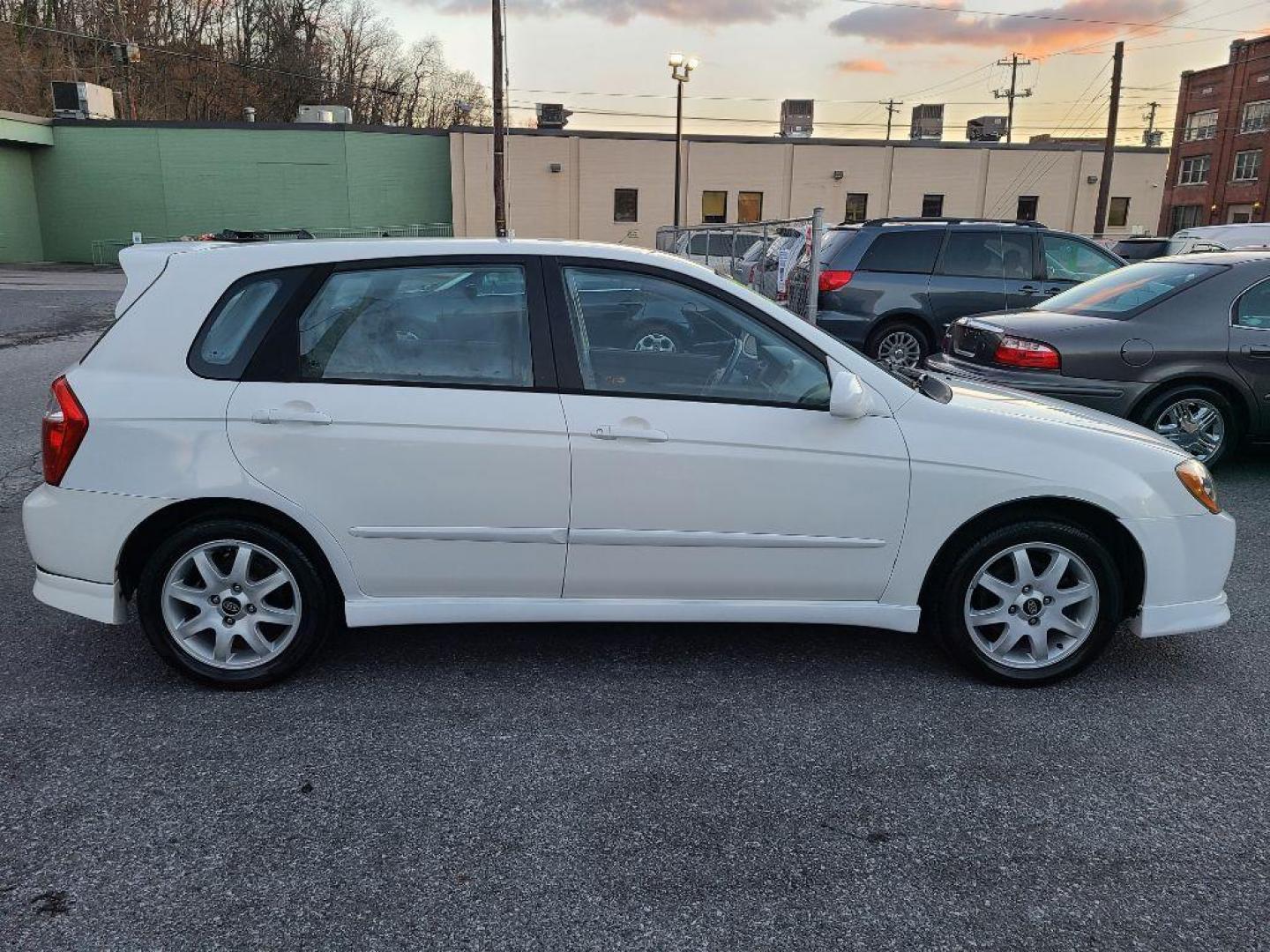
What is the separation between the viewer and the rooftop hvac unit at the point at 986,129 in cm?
4141

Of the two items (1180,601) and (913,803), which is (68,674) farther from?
(1180,601)

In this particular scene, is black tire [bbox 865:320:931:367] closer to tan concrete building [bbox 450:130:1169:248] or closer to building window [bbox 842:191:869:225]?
tan concrete building [bbox 450:130:1169:248]

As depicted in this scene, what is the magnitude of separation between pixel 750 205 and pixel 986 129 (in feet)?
37.5

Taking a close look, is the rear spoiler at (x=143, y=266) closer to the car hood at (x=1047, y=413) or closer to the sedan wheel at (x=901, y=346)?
the car hood at (x=1047, y=413)

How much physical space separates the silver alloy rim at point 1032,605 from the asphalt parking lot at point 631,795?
196 mm

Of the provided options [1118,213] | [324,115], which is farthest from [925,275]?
[1118,213]

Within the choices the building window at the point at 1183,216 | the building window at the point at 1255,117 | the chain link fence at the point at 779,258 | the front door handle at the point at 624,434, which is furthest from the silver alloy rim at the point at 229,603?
the building window at the point at 1183,216

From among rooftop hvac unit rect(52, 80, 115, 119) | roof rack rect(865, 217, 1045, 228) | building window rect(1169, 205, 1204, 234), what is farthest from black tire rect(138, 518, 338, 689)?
building window rect(1169, 205, 1204, 234)

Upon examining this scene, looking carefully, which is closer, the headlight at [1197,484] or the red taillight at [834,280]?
the headlight at [1197,484]

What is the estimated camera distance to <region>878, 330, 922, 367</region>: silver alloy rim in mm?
10586

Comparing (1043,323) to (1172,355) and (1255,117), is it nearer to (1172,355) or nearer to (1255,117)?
(1172,355)

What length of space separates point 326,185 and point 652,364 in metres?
35.5

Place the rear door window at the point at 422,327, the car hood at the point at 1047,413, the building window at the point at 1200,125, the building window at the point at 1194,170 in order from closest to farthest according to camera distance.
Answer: the rear door window at the point at 422,327
the car hood at the point at 1047,413
the building window at the point at 1200,125
the building window at the point at 1194,170

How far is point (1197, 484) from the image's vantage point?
368 centimetres
